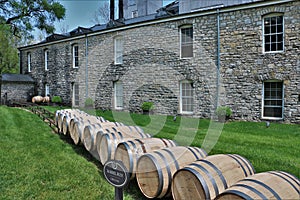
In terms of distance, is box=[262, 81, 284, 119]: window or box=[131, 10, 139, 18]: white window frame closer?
box=[262, 81, 284, 119]: window

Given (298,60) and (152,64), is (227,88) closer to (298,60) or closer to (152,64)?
(298,60)

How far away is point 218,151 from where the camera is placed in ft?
20.9

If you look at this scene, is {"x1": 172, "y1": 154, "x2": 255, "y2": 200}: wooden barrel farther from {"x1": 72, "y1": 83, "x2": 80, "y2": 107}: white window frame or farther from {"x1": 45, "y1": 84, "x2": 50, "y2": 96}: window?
{"x1": 45, "y1": 84, "x2": 50, "y2": 96}: window

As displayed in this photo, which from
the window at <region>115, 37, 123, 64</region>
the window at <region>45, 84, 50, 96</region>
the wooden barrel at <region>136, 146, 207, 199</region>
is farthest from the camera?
the window at <region>45, 84, 50, 96</region>

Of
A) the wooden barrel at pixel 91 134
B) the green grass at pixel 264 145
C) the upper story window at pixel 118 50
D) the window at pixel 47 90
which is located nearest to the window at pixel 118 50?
the upper story window at pixel 118 50

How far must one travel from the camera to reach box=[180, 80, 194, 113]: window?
1388 centimetres

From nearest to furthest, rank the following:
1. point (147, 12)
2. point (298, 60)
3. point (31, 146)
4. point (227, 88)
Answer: point (31, 146)
point (298, 60)
point (227, 88)
point (147, 12)

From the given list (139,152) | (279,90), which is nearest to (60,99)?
(279,90)

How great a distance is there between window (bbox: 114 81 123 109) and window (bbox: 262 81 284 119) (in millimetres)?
8919

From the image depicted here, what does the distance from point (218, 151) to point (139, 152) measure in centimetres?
289

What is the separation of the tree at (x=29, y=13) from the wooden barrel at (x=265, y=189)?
13407mm

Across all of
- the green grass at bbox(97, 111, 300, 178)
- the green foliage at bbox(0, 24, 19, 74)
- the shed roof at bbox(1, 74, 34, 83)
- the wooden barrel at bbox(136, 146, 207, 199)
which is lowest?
the green grass at bbox(97, 111, 300, 178)

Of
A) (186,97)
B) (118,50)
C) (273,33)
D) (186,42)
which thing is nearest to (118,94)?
(118,50)

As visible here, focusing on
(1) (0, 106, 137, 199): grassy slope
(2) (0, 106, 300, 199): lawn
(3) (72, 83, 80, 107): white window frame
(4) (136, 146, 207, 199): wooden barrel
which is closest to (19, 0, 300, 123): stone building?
(3) (72, 83, 80, 107): white window frame
